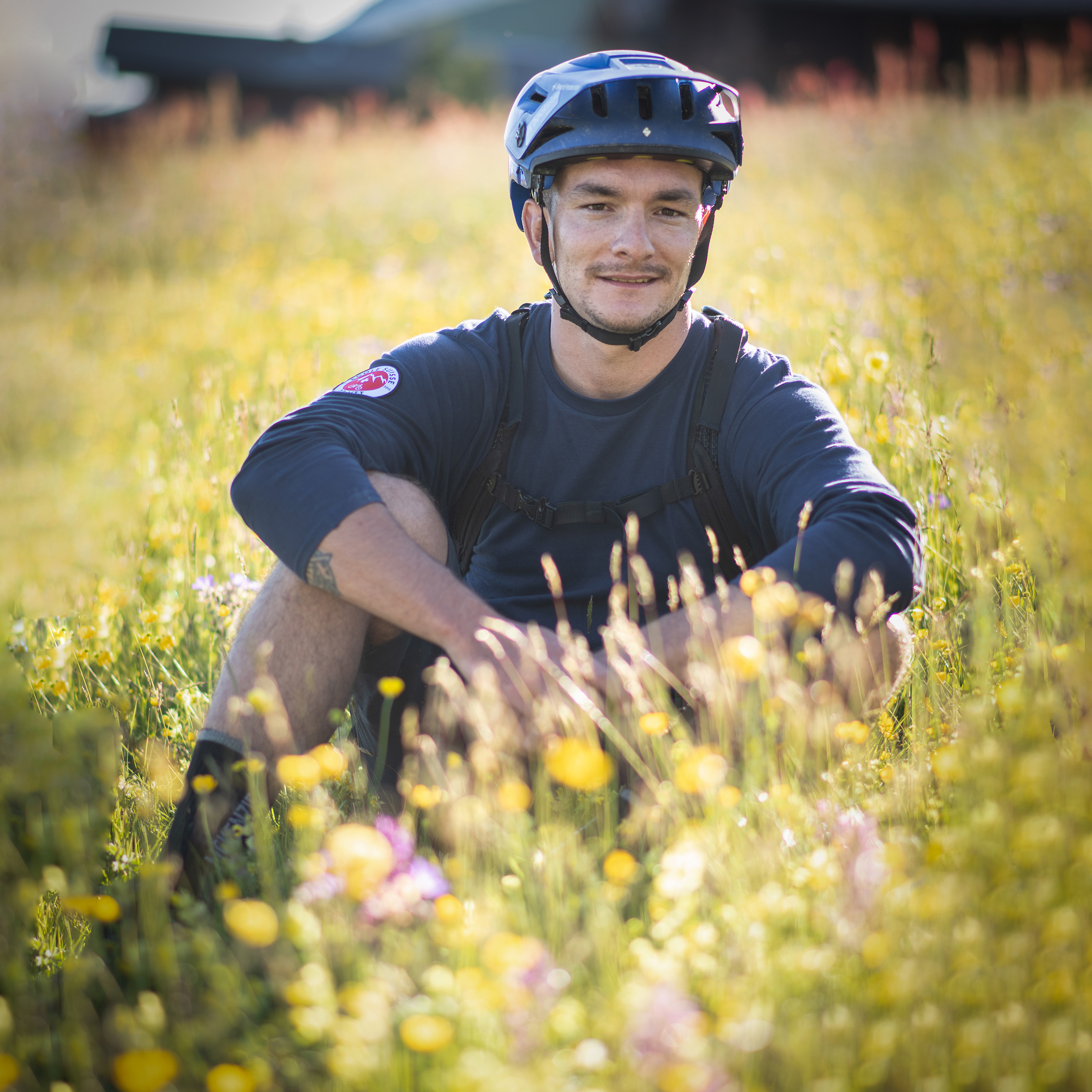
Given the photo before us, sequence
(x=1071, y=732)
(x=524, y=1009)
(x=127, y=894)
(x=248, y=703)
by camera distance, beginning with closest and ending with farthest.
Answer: (x=524, y=1009)
(x=1071, y=732)
(x=127, y=894)
(x=248, y=703)

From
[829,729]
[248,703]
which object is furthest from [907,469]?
[248,703]

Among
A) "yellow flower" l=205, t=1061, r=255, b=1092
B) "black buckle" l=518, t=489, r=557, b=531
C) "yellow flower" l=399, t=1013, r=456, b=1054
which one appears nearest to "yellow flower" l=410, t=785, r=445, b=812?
"yellow flower" l=399, t=1013, r=456, b=1054

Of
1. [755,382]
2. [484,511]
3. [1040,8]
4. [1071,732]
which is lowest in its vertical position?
[1071,732]

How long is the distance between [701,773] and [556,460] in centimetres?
160

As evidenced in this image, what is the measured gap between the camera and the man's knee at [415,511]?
8.82 ft

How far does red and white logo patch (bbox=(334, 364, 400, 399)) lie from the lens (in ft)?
9.66

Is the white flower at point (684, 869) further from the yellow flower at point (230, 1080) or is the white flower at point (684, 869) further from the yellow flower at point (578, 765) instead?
the yellow flower at point (230, 1080)

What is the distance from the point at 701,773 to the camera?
5.51 feet

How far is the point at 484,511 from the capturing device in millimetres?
3148

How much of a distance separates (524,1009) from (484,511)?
1.85 metres

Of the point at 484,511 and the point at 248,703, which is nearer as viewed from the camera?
the point at 248,703

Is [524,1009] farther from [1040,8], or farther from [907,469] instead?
[1040,8]

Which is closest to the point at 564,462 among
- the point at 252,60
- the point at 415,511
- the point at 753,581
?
the point at 415,511

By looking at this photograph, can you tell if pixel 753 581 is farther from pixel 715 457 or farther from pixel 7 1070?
pixel 7 1070
